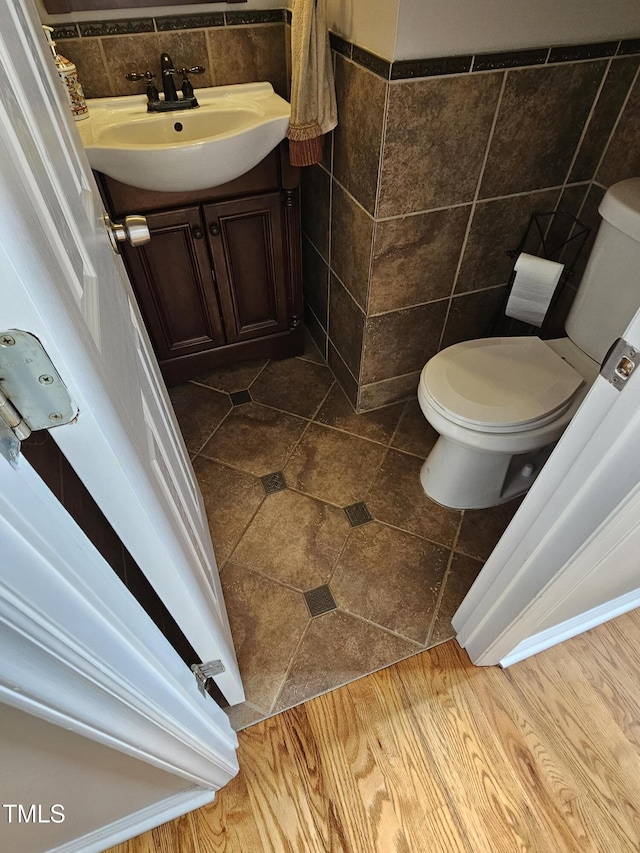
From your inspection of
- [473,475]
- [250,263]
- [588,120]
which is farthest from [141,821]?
[588,120]

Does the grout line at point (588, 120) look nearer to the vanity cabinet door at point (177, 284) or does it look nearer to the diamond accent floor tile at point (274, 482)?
the vanity cabinet door at point (177, 284)

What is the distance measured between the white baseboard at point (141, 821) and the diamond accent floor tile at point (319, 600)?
46 centimetres

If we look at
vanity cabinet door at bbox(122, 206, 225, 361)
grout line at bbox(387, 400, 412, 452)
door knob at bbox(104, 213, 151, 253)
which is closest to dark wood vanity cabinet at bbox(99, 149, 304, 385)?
vanity cabinet door at bbox(122, 206, 225, 361)

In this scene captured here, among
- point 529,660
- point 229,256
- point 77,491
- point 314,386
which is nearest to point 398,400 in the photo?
point 314,386

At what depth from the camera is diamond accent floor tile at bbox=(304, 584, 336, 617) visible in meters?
1.35

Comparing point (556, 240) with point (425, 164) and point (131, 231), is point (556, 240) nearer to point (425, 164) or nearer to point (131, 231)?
point (425, 164)

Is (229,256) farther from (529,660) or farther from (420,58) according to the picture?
(529,660)

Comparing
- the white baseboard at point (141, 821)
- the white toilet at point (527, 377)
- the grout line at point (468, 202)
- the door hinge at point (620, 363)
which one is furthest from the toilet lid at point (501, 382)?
the white baseboard at point (141, 821)

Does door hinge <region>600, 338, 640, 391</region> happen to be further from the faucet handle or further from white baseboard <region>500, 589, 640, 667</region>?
the faucet handle

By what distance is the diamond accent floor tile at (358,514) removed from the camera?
1.54 metres

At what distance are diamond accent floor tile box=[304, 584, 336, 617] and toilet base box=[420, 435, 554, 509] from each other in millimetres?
474

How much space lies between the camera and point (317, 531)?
1.52m

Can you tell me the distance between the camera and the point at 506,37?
1.18 metres

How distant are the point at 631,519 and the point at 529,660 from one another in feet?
2.33
